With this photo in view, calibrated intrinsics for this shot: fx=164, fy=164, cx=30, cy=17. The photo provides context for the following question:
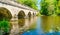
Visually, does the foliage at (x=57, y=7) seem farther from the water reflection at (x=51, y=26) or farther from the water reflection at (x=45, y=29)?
the water reflection at (x=45, y=29)

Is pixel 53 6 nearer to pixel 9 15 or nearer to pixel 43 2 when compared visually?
pixel 43 2

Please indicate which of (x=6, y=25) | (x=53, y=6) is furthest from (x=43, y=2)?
(x=6, y=25)

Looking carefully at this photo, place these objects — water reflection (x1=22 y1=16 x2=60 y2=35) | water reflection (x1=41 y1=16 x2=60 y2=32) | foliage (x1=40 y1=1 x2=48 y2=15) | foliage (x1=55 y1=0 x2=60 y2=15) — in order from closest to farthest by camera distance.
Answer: water reflection (x1=22 y1=16 x2=60 y2=35) → water reflection (x1=41 y1=16 x2=60 y2=32) → foliage (x1=55 y1=0 x2=60 y2=15) → foliage (x1=40 y1=1 x2=48 y2=15)

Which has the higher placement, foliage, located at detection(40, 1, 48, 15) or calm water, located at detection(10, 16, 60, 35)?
foliage, located at detection(40, 1, 48, 15)

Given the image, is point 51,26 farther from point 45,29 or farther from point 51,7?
point 51,7

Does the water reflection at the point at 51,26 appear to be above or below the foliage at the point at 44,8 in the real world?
below

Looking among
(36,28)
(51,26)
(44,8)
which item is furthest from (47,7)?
(36,28)

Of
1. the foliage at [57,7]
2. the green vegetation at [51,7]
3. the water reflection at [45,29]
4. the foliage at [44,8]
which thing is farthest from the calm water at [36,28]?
the foliage at [44,8]

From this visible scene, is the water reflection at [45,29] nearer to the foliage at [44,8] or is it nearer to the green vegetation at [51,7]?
the green vegetation at [51,7]

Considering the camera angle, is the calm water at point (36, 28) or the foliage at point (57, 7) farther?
the foliage at point (57, 7)

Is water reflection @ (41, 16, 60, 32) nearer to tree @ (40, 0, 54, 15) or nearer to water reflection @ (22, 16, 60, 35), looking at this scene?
water reflection @ (22, 16, 60, 35)

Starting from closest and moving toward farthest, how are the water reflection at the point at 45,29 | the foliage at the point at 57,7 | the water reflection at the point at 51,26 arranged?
the water reflection at the point at 45,29 < the water reflection at the point at 51,26 < the foliage at the point at 57,7

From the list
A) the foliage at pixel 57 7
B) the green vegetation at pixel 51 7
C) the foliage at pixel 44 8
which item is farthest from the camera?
the foliage at pixel 44 8

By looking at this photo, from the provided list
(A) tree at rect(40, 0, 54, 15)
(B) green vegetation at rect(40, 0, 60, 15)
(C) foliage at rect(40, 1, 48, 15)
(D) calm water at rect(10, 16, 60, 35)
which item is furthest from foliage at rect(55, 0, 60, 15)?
(D) calm water at rect(10, 16, 60, 35)
